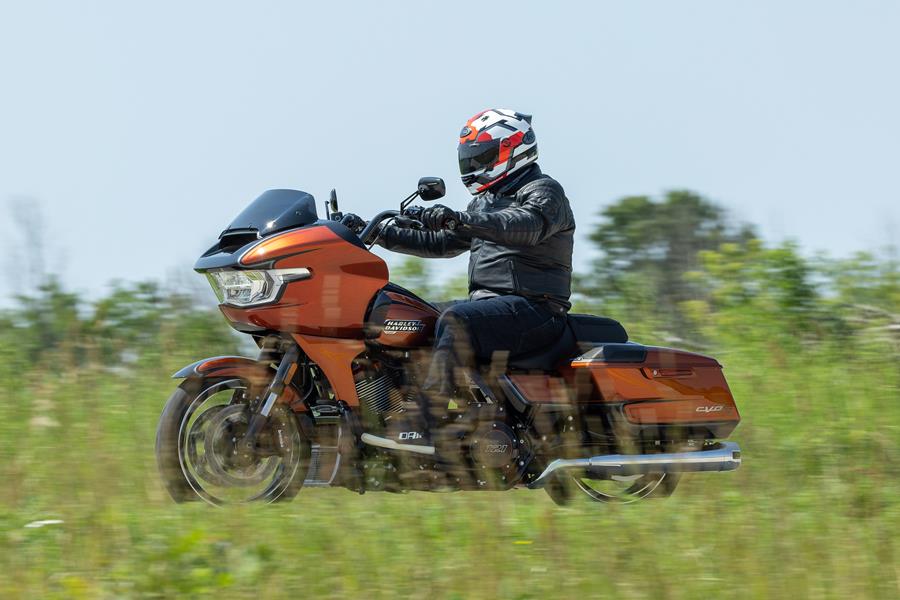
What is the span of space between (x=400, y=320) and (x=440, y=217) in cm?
52

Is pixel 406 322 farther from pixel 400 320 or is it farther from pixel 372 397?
pixel 372 397

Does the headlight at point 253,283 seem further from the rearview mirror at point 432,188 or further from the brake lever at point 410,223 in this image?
the rearview mirror at point 432,188

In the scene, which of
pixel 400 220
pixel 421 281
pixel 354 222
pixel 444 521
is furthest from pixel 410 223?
pixel 421 281

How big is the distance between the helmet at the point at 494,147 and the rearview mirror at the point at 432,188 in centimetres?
68

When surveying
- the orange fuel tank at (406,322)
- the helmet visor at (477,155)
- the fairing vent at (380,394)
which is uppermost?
the helmet visor at (477,155)

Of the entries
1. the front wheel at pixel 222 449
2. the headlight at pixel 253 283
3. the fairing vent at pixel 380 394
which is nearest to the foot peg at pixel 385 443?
the fairing vent at pixel 380 394

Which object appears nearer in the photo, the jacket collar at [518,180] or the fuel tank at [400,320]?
the fuel tank at [400,320]

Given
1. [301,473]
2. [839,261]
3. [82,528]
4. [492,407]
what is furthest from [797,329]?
[82,528]

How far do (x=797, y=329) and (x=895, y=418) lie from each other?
252 cm

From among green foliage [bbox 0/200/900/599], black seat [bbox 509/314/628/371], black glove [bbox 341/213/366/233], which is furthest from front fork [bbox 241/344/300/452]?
black seat [bbox 509/314/628/371]

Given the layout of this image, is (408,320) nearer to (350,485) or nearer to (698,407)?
(350,485)

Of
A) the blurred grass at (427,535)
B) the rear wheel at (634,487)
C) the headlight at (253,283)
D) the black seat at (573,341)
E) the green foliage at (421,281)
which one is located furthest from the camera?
the green foliage at (421,281)

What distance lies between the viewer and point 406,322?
5.77 metres

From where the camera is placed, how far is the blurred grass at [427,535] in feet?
13.7
